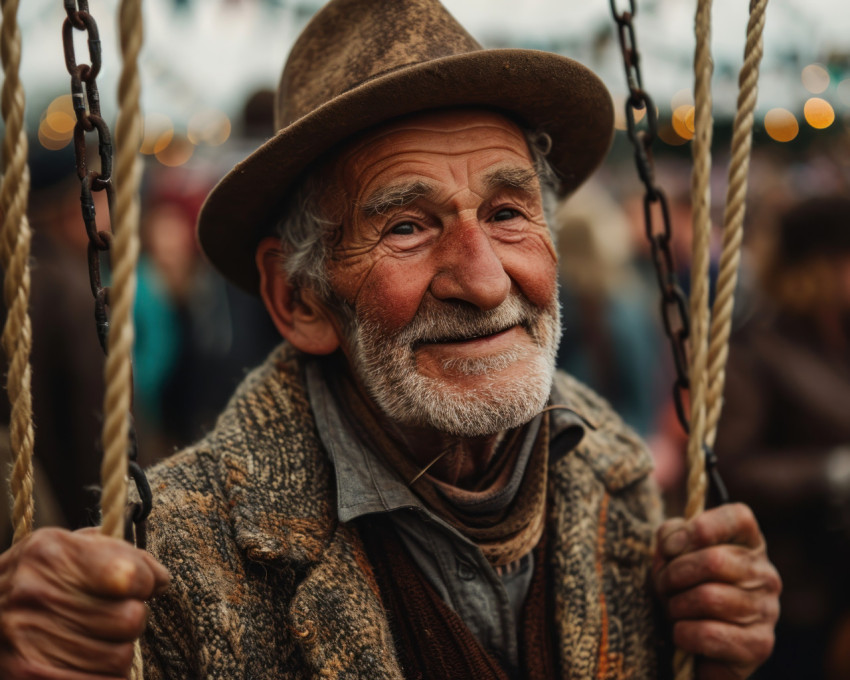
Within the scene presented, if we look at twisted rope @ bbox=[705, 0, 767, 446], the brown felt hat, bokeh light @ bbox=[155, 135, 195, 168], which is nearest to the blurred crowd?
the brown felt hat

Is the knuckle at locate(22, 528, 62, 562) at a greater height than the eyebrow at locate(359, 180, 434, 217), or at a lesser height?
lesser

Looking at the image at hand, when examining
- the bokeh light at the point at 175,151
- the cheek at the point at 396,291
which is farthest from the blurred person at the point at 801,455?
the bokeh light at the point at 175,151

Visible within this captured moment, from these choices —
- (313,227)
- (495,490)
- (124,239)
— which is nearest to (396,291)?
(313,227)

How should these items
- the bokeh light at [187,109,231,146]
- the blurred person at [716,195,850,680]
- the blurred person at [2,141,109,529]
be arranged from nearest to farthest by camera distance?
1. the blurred person at [716,195,850,680]
2. the blurred person at [2,141,109,529]
3. the bokeh light at [187,109,231,146]

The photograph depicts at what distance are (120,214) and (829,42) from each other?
47.4 feet

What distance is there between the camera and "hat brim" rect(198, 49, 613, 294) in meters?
1.80

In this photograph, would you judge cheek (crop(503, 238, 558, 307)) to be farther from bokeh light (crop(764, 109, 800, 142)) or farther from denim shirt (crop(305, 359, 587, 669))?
bokeh light (crop(764, 109, 800, 142))

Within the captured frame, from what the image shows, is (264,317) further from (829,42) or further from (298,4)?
(829,42)

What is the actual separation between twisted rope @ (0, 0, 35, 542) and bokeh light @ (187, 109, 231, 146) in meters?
9.86

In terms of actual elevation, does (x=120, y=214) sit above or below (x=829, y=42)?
below

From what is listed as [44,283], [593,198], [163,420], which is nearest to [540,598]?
[44,283]

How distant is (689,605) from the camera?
5.89 ft

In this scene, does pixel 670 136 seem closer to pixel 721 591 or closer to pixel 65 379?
pixel 65 379

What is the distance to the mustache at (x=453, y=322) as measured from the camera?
6.12 feet
